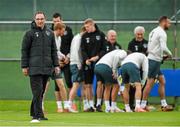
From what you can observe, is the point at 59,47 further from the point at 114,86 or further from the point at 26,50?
the point at 26,50

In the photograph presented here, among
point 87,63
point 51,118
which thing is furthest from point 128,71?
point 51,118

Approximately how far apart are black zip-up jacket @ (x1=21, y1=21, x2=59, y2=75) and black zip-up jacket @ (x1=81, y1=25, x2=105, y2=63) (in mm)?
3878

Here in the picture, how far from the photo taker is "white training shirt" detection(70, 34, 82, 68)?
18.7 m

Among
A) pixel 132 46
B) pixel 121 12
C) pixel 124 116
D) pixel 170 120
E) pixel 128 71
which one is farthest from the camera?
pixel 121 12

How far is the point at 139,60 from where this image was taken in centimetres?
1791

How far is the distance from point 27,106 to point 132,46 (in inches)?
117

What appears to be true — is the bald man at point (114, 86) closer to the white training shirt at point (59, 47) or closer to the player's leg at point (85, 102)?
the player's leg at point (85, 102)

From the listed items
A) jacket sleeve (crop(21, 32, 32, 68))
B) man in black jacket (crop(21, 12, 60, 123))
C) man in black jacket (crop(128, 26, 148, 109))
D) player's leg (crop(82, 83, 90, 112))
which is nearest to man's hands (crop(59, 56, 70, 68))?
player's leg (crop(82, 83, 90, 112))

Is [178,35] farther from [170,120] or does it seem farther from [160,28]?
[170,120]

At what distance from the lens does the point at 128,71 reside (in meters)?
17.8

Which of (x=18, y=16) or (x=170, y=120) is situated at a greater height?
(x=18, y=16)

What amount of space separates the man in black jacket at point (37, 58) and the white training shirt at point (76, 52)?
388 cm

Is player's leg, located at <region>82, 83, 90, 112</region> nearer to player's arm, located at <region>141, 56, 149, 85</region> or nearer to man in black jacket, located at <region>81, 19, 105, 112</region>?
man in black jacket, located at <region>81, 19, 105, 112</region>

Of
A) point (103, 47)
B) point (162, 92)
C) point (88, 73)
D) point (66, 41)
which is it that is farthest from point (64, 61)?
point (162, 92)
